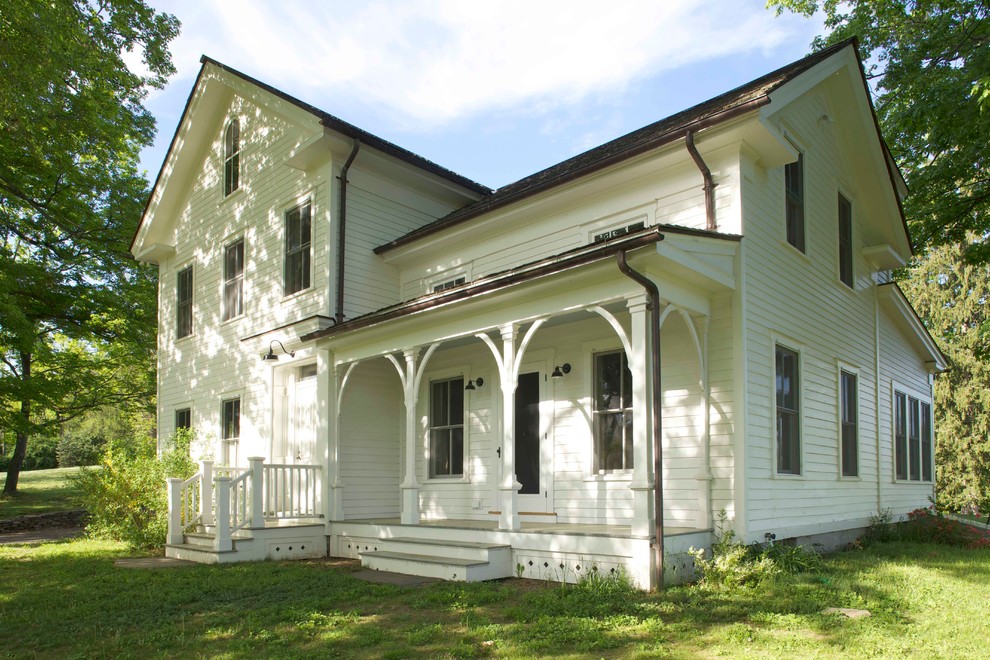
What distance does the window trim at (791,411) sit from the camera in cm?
909

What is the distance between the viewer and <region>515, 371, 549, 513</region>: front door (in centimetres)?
1048

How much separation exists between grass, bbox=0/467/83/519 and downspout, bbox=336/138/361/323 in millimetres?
7806

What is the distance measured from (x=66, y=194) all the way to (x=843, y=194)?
18.3 metres

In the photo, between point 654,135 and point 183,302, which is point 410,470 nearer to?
point 654,135

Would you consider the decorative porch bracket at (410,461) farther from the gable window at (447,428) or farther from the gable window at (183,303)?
the gable window at (183,303)

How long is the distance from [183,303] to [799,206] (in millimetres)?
13114

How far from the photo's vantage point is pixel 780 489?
9.16 m

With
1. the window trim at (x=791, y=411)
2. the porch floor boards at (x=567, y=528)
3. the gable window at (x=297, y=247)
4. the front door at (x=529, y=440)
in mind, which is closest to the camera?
the porch floor boards at (x=567, y=528)

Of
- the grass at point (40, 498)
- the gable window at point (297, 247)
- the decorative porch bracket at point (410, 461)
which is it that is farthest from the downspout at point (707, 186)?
the grass at point (40, 498)

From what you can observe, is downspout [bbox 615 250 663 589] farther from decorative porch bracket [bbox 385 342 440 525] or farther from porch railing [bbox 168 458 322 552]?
porch railing [bbox 168 458 322 552]

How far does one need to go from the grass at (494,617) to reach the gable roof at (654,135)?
5082mm

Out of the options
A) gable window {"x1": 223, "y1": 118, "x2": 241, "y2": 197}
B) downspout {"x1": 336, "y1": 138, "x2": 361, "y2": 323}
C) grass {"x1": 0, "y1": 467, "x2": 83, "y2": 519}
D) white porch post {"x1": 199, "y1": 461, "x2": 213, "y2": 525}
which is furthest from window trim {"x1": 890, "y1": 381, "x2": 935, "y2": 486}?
grass {"x1": 0, "y1": 467, "x2": 83, "y2": 519}

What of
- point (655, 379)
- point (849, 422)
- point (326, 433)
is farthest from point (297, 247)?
point (849, 422)

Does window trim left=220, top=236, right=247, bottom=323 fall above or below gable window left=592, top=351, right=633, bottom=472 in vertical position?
above
